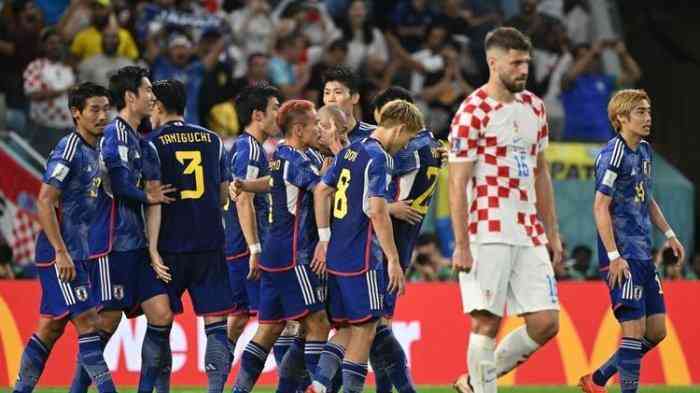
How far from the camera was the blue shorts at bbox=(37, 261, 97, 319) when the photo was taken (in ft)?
35.0

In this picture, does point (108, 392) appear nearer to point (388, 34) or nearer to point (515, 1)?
point (388, 34)

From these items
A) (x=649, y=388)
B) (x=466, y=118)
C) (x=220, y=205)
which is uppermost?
(x=466, y=118)

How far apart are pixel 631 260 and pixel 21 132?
29.3 ft

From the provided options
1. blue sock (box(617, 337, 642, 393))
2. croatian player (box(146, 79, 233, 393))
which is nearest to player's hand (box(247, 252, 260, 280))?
croatian player (box(146, 79, 233, 393))

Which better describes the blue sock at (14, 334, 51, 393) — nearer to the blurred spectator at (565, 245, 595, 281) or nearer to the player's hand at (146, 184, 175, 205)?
the player's hand at (146, 184, 175, 205)

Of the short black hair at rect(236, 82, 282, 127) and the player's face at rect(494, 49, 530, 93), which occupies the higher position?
the player's face at rect(494, 49, 530, 93)

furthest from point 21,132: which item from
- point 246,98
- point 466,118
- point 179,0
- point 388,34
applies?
point 466,118

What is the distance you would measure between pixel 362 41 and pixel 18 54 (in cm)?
447

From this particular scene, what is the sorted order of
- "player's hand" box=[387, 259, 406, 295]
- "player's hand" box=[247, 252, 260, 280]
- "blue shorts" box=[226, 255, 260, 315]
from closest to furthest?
"player's hand" box=[387, 259, 406, 295] < "player's hand" box=[247, 252, 260, 280] < "blue shorts" box=[226, 255, 260, 315]

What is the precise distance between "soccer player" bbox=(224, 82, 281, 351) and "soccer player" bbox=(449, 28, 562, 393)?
2.37 metres

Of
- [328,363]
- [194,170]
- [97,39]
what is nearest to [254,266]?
[194,170]

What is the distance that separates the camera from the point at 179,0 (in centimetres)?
1923

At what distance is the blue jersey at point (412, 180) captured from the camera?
438 inches

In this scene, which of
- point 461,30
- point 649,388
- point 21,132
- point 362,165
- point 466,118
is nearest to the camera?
point 466,118
